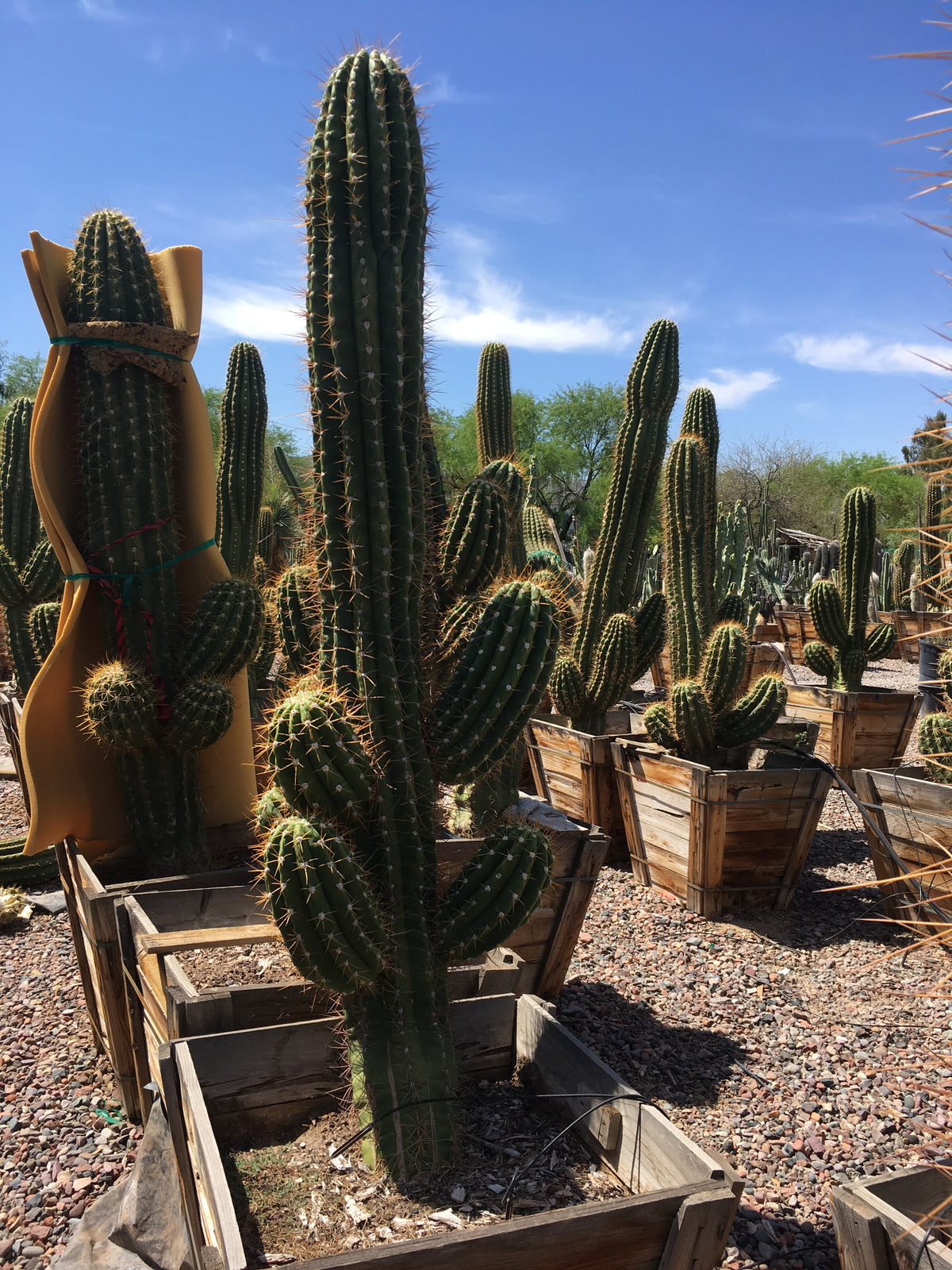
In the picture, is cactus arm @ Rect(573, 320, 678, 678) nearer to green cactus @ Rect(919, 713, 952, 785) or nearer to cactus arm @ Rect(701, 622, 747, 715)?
cactus arm @ Rect(701, 622, 747, 715)

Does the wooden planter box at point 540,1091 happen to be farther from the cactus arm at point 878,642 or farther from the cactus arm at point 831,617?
the cactus arm at point 878,642

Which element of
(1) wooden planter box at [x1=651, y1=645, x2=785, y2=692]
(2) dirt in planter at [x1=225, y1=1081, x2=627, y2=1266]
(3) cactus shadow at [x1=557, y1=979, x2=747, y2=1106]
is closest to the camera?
(2) dirt in planter at [x1=225, y1=1081, x2=627, y2=1266]

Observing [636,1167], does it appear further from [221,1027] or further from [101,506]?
[101,506]

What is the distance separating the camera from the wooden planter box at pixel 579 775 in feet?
19.4

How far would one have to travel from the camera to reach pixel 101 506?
3619 mm

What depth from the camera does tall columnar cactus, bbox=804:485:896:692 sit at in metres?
8.41

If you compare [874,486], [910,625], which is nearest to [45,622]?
[910,625]

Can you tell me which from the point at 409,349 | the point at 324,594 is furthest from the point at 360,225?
the point at 324,594

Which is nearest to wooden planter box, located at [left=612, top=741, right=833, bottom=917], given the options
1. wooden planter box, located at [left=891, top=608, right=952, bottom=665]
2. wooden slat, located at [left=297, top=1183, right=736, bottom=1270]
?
wooden slat, located at [left=297, top=1183, right=736, bottom=1270]

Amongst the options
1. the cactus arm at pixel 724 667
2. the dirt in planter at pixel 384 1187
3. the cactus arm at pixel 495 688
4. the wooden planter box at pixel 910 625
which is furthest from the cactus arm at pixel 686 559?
the wooden planter box at pixel 910 625

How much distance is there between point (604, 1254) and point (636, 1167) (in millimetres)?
391

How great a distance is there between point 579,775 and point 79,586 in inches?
144

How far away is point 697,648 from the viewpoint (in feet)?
19.9

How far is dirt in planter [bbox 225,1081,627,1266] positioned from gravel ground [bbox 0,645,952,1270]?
2.45ft
